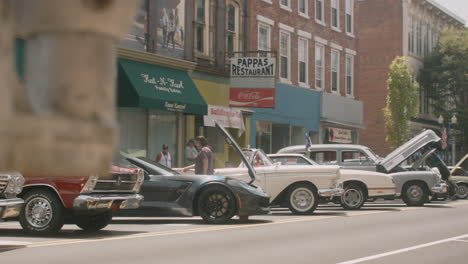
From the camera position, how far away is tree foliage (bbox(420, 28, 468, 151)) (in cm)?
5253

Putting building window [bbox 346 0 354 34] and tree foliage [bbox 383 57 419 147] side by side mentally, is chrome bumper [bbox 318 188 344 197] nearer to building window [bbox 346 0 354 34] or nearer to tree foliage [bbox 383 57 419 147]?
building window [bbox 346 0 354 34]

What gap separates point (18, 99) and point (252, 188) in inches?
601

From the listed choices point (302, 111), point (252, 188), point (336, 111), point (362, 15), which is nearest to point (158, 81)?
point (252, 188)

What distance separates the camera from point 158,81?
2583 cm

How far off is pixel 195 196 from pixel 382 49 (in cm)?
3847

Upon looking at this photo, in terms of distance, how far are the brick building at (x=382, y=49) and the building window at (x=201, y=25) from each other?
22042mm

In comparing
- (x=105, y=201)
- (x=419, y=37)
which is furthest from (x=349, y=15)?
(x=105, y=201)

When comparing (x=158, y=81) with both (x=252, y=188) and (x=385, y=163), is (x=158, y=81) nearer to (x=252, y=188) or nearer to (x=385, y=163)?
(x=385, y=163)

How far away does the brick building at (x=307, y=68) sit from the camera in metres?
34.8

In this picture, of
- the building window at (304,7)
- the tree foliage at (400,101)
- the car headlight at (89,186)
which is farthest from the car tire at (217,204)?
the tree foliage at (400,101)

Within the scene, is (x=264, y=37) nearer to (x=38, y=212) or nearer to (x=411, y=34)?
(x=411, y=34)

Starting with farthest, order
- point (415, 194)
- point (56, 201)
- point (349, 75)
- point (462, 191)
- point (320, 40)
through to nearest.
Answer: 1. point (349, 75)
2. point (320, 40)
3. point (462, 191)
4. point (415, 194)
5. point (56, 201)

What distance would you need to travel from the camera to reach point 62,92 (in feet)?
2.43

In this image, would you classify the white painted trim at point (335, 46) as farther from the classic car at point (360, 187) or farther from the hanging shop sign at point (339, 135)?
the classic car at point (360, 187)
